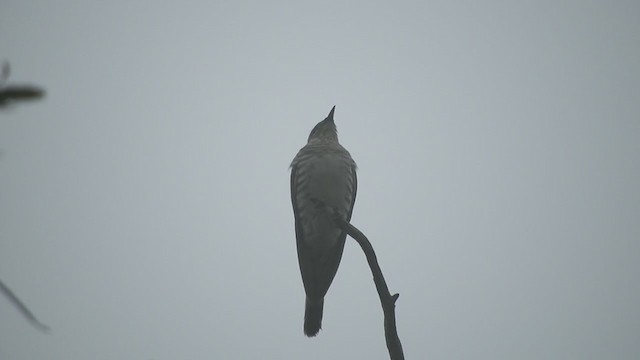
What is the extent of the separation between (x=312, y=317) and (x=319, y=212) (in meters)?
1.43

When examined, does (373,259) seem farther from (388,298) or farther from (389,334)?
(389,334)

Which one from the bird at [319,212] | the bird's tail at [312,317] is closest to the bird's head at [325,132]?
the bird at [319,212]

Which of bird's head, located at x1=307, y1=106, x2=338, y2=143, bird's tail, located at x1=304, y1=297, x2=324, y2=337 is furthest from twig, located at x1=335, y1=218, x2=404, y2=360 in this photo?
bird's head, located at x1=307, y1=106, x2=338, y2=143

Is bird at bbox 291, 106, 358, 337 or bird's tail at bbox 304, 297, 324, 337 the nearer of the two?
bird's tail at bbox 304, 297, 324, 337

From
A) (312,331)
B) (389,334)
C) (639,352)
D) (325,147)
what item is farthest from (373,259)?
(639,352)

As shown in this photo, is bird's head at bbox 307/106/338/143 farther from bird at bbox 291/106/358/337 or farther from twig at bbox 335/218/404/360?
twig at bbox 335/218/404/360

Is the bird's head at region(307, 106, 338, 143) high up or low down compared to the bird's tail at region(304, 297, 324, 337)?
up

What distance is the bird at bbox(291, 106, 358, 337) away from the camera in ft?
20.6

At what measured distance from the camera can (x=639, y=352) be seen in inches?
2886

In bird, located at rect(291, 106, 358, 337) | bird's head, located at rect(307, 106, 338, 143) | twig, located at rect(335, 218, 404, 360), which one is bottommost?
twig, located at rect(335, 218, 404, 360)

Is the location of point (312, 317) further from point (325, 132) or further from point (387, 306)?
point (325, 132)

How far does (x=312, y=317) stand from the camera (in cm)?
595

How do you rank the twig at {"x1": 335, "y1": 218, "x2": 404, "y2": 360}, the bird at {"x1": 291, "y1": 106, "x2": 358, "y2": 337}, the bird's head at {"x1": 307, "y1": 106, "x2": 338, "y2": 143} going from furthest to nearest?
the bird's head at {"x1": 307, "y1": 106, "x2": 338, "y2": 143}, the bird at {"x1": 291, "y1": 106, "x2": 358, "y2": 337}, the twig at {"x1": 335, "y1": 218, "x2": 404, "y2": 360}

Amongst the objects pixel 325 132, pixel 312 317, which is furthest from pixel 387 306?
pixel 325 132
